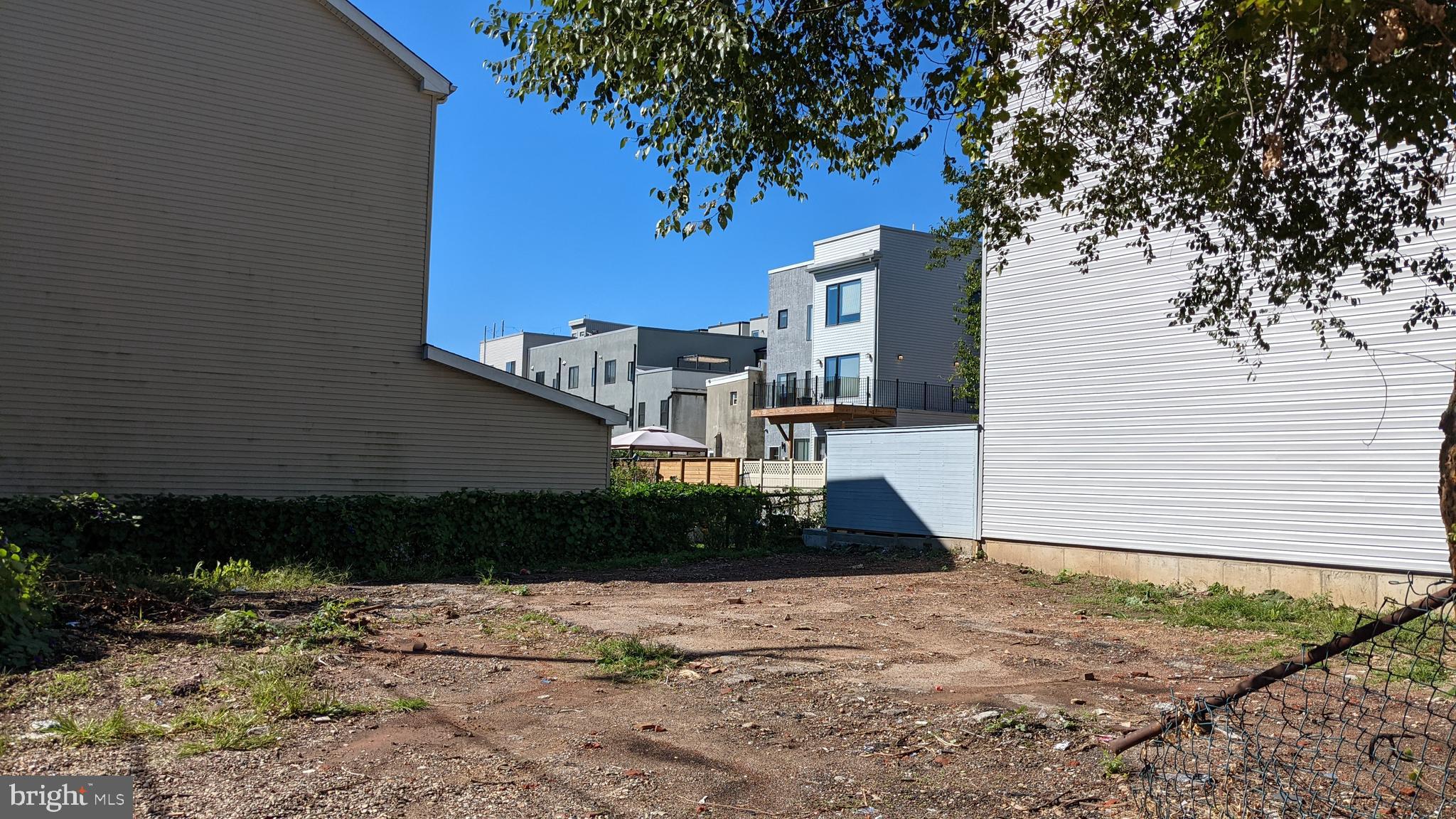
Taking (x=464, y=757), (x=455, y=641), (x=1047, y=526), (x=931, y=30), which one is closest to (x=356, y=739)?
(x=464, y=757)

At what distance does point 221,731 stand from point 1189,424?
43.9ft

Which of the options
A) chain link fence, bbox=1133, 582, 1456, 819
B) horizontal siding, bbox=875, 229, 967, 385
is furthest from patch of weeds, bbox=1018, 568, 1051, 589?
horizontal siding, bbox=875, 229, 967, 385

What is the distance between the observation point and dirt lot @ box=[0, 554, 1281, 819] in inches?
206

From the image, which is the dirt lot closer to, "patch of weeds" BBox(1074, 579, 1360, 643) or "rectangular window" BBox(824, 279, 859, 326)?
"patch of weeds" BBox(1074, 579, 1360, 643)

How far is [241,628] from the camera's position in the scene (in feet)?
31.2

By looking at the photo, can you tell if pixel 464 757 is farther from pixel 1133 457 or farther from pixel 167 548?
pixel 1133 457

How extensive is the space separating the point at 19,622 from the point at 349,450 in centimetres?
924

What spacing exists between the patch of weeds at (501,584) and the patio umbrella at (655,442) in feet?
44.4

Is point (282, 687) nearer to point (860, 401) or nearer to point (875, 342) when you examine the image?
point (860, 401)

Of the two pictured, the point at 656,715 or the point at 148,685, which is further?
the point at 148,685

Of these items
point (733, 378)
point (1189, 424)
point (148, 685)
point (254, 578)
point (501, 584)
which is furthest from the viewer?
point (733, 378)

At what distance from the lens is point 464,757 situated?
5852 millimetres

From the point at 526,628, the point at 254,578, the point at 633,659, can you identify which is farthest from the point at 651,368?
the point at 633,659

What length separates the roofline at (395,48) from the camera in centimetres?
1744
